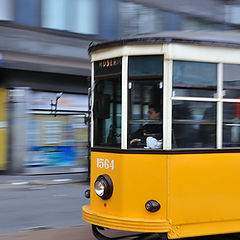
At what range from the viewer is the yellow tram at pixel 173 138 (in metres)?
5.00

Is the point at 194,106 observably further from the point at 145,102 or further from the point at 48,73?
the point at 48,73

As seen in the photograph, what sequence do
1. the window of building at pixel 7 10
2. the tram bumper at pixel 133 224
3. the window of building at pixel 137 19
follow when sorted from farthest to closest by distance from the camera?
the window of building at pixel 137 19 < the window of building at pixel 7 10 < the tram bumper at pixel 133 224

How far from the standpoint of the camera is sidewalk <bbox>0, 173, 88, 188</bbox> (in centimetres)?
1174

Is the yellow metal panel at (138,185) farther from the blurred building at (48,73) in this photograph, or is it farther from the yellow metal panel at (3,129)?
the yellow metal panel at (3,129)

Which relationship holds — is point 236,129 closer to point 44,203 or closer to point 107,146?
point 107,146

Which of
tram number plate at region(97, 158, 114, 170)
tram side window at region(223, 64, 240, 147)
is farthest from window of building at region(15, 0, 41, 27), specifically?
tram side window at region(223, 64, 240, 147)

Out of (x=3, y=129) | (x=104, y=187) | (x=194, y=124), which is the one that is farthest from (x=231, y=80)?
(x=3, y=129)

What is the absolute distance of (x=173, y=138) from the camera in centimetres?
508

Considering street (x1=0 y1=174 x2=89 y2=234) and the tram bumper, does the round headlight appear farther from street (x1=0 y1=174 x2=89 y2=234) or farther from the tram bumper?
street (x1=0 y1=174 x2=89 y2=234)

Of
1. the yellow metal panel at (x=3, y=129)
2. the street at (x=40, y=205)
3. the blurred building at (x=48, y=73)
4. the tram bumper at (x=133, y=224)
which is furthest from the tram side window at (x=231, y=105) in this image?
the yellow metal panel at (x=3, y=129)

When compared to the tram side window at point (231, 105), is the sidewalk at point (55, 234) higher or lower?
lower

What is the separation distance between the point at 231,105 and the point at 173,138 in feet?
2.79

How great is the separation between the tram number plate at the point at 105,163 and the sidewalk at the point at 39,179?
6358mm

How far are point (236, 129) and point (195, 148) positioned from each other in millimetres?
624
